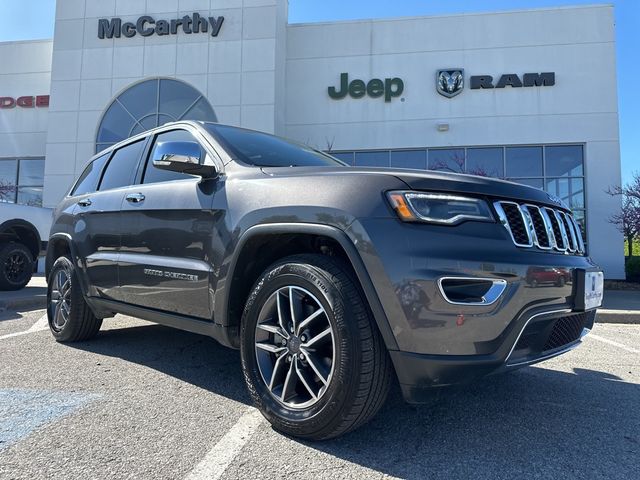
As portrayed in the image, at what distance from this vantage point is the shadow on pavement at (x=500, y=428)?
6.59 ft

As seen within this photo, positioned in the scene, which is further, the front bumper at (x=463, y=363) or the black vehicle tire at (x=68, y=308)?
the black vehicle tire at (x=68, y=308)

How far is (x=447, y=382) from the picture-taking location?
6.33ft

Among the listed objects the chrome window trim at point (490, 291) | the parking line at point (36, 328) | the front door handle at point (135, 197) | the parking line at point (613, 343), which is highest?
the front door handle at point (135, 197)

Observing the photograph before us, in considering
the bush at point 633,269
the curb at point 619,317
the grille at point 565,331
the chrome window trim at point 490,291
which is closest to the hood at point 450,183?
the chrome window trim at point 490,291

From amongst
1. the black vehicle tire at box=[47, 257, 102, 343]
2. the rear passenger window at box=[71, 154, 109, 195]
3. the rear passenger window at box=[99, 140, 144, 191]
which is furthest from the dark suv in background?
the rear passenger window at box=[71, 154, 109, 195]

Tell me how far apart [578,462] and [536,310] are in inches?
29.1

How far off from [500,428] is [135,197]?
290 centimetres

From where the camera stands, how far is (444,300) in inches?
74.2

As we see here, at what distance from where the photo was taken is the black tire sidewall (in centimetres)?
202

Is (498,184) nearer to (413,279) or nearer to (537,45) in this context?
(413,279)

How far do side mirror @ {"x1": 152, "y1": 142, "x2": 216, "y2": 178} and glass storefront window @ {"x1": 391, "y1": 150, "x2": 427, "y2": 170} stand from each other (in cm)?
1193

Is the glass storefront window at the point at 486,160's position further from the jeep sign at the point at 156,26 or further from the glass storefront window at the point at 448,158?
the jeep sign at the point at 156,26

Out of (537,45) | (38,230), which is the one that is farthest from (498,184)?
(537,45)

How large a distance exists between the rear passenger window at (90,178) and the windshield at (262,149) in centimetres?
172
